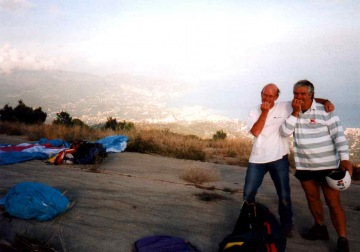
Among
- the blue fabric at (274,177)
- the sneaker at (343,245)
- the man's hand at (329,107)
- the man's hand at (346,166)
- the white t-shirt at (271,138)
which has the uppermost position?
the man's hand at (329,107)

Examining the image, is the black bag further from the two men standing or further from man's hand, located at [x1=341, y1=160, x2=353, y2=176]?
man's hand, located at [x1=341, y1=160, x2=353, y2=176]

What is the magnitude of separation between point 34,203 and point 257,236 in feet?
10.2

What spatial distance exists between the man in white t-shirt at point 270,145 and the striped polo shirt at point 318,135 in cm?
18

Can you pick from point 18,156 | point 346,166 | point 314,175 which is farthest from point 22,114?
point 346,166

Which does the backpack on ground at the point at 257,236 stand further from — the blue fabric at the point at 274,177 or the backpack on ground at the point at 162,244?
the backpack on ground at the point at 162,244

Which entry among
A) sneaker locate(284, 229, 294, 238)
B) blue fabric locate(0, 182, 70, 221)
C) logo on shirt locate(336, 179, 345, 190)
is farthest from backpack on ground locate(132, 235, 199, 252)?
logo on shirt locate(336, 179, 345, 190)

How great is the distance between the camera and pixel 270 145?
4.05 meters

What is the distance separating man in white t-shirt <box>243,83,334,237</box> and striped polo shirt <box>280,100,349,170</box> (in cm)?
18

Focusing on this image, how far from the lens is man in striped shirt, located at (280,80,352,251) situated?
3.76 m

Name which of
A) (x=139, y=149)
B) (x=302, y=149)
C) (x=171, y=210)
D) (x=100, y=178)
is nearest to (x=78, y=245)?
(x=171, y=210)

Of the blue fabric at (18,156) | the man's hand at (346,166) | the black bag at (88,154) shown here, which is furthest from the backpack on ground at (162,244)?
the blue fabric at (18,156)

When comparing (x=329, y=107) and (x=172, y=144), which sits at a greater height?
(x=329, y=107)

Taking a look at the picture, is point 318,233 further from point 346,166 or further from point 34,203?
point 34,203

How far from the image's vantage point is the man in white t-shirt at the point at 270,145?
4020 mm
